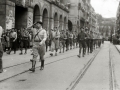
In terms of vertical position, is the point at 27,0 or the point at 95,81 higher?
the point at 27,0

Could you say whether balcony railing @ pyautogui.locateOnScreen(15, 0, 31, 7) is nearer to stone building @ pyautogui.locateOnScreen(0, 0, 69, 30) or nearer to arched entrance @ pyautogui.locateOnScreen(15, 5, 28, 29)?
stone building @ pyautogui.locateOnScreen(0, 0, 69, 30)

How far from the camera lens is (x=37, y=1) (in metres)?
23.8

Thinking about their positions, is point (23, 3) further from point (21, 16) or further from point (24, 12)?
point (21, 16)

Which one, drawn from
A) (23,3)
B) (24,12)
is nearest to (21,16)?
(24,12)

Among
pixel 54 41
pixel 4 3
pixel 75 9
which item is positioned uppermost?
pixel 75 9

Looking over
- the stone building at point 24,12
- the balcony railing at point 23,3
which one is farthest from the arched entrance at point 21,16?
the balcony railing at point 23,3

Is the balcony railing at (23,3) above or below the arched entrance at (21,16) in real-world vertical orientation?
above

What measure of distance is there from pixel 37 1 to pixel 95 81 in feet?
60.1

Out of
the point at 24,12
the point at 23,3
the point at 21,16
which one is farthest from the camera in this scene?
the point at 21,16

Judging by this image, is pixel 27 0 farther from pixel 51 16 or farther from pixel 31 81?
pixel 31 81

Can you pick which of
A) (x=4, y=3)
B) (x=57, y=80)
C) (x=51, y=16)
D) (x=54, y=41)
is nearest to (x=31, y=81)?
(x=57, y=80)

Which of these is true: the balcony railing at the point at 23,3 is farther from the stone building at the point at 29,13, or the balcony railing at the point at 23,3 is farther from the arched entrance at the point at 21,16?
the arched entrance at the point at 21,16

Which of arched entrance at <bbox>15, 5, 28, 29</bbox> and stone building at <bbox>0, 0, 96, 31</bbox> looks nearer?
stone building at <bbox>0, 0, 96, 31</bbox>

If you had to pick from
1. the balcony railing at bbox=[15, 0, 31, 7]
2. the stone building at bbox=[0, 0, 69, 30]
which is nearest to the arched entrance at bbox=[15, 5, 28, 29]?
the stone building at bbox=[0, 0, 69, 30]
